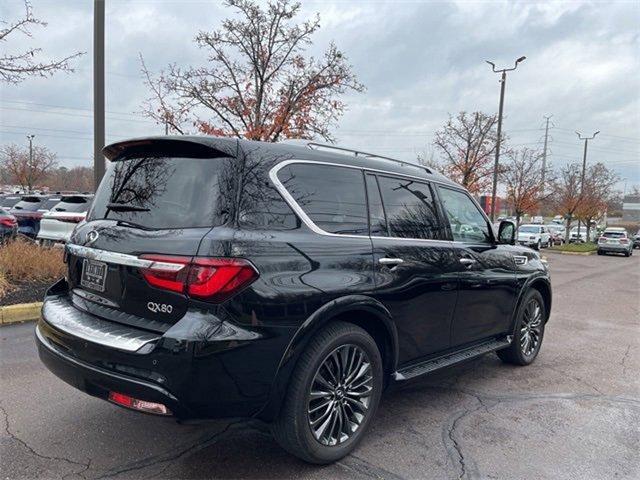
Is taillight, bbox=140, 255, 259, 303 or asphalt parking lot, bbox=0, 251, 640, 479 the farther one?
asphalt parking lot, bbox=0, 251, 640, 479

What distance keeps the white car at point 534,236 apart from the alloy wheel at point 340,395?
26531 mm

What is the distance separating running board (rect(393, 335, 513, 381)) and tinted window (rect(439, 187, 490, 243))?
3.13 feet

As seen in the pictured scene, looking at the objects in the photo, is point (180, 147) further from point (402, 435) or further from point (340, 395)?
point (402, 435)

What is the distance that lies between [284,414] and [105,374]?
0.97 meters

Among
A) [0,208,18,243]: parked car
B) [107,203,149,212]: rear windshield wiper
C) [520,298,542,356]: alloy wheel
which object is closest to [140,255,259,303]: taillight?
[107,203,149,212]: rear windshield wiper

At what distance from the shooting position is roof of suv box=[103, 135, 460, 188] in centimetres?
282

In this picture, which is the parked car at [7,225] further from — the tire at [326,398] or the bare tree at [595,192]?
the bare tree at [595,192]

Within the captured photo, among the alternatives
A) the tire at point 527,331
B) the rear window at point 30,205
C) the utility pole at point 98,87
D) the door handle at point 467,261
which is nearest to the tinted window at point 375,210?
the door handle at point 467,261

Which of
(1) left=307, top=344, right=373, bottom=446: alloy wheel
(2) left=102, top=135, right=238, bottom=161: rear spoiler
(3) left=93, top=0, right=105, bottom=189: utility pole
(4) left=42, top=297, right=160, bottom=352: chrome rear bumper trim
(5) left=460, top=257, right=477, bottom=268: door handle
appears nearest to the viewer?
(4) left=42, top=297, right=160, bottom=352: chrome rear bumper trim

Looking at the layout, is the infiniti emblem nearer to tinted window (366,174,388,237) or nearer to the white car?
tinted window (366,174,388,237)

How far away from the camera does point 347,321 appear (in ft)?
10.2

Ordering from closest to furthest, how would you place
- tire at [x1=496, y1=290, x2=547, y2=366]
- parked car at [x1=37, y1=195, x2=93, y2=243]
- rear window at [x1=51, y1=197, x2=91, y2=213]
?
tire at [x1=496, y1=290, x2=547, y2=366] → parked car at [x1=37, y1=195, x2=93, y2=243] → rear window at [x1=51, y1=197, x2=91, y2=213]

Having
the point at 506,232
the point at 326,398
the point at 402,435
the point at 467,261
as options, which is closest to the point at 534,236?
the point at 506,232

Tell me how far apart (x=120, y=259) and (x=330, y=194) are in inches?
51.9
